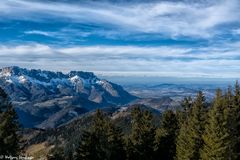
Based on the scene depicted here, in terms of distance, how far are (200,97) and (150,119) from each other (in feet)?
50.7

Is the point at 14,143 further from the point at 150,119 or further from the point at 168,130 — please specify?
the point at 168,130

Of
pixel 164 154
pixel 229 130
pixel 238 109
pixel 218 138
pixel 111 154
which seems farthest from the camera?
pixel 164 154

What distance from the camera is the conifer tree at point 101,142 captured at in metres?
71.1

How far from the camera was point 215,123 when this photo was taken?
59.3m

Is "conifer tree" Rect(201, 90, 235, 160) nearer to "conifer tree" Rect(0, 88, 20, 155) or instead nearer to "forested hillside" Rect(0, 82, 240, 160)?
"forested hillside" Rect(0, 82, 240, 160)

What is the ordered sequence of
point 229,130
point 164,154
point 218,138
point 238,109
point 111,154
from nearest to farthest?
point 218,138
point 229,130
point 238,109
point 111,154
point 164,154

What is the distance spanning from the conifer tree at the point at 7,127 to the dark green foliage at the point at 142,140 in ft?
86.7

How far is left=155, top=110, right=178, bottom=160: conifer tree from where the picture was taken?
88.9m

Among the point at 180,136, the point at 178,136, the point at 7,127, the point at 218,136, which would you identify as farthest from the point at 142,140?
the point at 7,127

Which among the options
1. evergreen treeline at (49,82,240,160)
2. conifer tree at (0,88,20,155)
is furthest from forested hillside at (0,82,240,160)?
conifer tree at (0,88,20,155)

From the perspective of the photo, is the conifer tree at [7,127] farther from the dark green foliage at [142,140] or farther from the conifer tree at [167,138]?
the conifer tree at [167,138]

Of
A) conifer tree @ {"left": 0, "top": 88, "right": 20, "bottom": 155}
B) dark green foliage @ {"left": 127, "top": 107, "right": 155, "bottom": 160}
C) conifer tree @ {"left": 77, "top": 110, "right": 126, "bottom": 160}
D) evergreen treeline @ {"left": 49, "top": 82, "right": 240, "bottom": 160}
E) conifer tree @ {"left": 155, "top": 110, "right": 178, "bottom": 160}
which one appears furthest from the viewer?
conifer tree @ {"left": 155, "top": 110, "right": 178, "bottom": 160}

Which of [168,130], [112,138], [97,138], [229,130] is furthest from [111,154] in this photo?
[229,130]

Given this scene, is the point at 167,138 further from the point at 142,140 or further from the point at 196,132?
the point at 196,132
